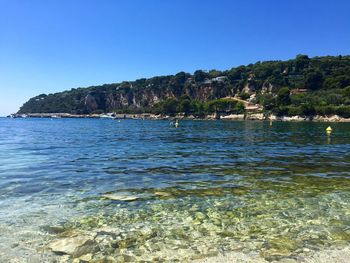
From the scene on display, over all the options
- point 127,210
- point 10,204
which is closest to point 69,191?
point 10,204

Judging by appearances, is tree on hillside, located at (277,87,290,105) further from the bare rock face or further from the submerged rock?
the bare rock face

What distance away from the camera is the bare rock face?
26.1 feet

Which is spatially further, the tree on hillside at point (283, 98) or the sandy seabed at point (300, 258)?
the tree on hillside at point (283, 98)

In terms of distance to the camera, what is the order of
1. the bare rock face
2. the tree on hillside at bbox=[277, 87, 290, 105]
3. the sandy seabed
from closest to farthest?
the sandy seabed < the bare rock face < the tree on hillside at bbox=[277, 87, 290, 105]

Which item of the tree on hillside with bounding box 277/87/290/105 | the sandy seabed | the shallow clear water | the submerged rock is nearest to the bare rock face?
the shallow clear water

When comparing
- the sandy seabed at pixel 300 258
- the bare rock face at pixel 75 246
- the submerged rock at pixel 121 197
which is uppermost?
the bare rock face at pixel 75 246

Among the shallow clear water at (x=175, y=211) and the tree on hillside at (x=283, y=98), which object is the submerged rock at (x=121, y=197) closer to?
the shallow clear water at (x=175, y=211)

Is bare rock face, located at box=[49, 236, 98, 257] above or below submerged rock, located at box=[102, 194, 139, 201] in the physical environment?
above

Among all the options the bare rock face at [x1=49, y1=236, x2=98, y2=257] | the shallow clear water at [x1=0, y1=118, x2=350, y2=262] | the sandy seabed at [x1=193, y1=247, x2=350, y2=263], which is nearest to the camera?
the sandy seabed at [x1=193, y1=247, x2=350, y2=263]

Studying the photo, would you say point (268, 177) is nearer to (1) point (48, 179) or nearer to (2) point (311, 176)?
(2) point (311, 176)

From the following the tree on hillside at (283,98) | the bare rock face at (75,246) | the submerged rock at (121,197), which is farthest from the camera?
the tree on hillside at (283,98)

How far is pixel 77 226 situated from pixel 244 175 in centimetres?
1066

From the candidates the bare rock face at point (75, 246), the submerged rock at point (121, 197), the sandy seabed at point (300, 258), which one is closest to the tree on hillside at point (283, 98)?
the submerged rock at point (121, 197)

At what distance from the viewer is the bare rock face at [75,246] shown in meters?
7.97
